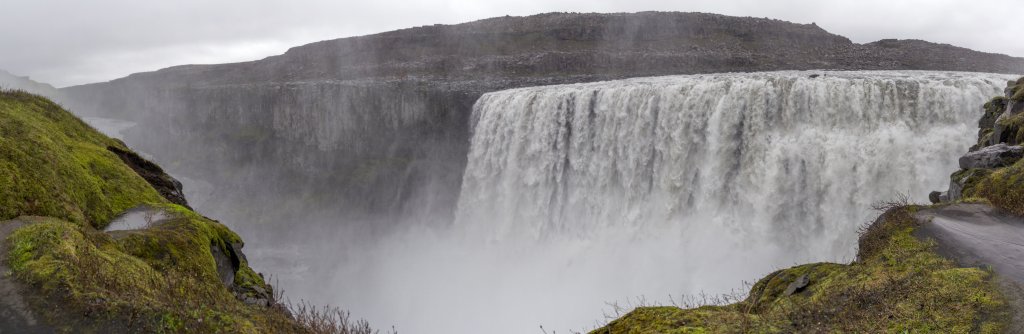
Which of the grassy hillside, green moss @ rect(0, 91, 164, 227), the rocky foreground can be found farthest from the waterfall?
green moss @ rect(0, 91, 164, 227)

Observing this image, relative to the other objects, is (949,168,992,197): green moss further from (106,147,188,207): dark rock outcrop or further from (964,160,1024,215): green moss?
(106,147,188,207): dark rock outcrop

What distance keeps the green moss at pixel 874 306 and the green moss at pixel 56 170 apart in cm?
843

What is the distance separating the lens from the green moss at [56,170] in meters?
8.50

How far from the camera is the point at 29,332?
16.6 ft

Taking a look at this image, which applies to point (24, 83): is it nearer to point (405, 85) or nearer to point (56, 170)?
point (405, 85)

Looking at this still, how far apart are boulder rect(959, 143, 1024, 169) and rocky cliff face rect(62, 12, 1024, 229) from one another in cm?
3940

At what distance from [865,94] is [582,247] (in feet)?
54.1

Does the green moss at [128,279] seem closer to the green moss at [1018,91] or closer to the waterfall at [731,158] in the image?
the waterfall at [731,158]

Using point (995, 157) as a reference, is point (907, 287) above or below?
below

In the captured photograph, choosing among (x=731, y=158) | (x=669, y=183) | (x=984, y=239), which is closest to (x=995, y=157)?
(x=984, y=239)

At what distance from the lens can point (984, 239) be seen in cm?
826

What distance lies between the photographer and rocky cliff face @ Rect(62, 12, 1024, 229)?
5341 cm

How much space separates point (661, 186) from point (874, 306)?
2466 centimetres

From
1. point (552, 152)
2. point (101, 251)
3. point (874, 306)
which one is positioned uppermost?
point (101, 251)
